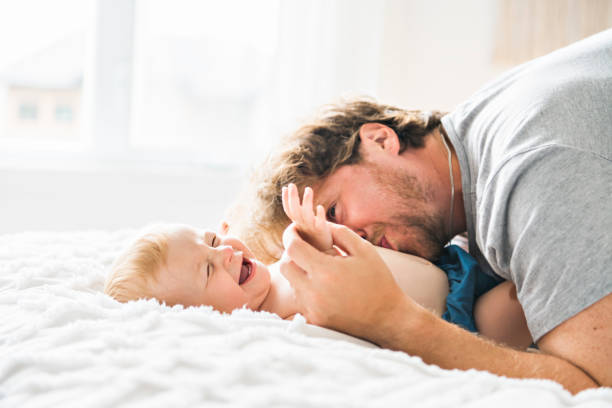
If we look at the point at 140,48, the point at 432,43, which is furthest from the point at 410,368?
the point at 432,43

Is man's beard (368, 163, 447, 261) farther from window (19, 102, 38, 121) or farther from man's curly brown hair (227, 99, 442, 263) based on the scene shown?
window (19, 102, 38, 121)

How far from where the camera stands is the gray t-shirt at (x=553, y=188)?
896 millimetres

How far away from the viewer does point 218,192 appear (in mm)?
2816

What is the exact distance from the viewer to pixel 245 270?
4.08ft

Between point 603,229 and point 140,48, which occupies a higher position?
point 140,48

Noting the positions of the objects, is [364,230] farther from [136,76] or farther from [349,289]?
[136,76]

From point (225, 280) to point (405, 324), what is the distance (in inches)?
15.8

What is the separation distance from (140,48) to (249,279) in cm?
197

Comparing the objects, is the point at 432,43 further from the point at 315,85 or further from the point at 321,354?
the point at 321,354

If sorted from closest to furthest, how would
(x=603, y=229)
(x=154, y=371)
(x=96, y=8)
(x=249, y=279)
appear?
(x=154, y=371), (x=603, y=229), (x=249, y=279), (x=96, y=8)

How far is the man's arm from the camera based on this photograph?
88cm

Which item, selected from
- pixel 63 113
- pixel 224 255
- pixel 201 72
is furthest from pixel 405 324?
pixel 63 113

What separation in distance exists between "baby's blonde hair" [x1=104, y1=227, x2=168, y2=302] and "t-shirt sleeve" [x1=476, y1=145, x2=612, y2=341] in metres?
0.66

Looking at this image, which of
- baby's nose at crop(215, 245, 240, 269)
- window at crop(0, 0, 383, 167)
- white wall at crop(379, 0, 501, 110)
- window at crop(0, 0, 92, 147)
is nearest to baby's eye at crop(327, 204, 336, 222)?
baby's nose at crop(215, 245, 240, 269)
